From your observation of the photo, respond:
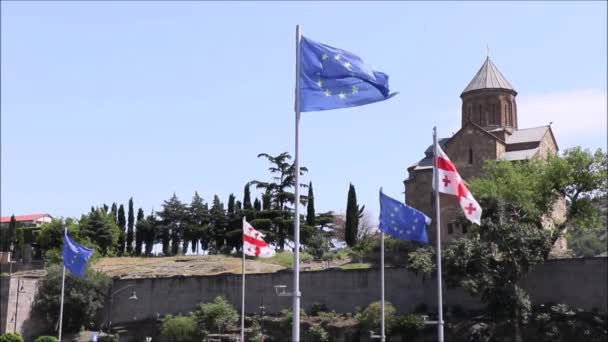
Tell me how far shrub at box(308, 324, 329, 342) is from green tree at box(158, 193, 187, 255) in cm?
4214

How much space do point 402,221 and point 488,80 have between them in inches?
1604

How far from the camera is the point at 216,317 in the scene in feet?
161

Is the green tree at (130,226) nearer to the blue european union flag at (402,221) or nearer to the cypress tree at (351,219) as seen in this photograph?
the cypress tree at (351,219)

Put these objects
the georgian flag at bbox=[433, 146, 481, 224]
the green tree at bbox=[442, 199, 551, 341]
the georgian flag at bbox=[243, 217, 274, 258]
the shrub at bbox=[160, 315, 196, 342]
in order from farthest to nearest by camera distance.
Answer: the shrub at bbox=[160, 315, 196, 342], the green tree at bbox=[442, 199, 551, 341], the georgian flag at bbox=[243, 217, 274, 258], the georgian flag at bbox=[433, 146, 481, 224]

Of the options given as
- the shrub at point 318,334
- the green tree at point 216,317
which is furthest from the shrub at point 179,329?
the shrub at point 318,334

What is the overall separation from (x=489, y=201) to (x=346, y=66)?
2675 cm

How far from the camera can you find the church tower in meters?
63.7

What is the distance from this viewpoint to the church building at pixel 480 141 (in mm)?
59125

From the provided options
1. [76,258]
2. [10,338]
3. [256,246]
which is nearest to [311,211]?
[10,338]

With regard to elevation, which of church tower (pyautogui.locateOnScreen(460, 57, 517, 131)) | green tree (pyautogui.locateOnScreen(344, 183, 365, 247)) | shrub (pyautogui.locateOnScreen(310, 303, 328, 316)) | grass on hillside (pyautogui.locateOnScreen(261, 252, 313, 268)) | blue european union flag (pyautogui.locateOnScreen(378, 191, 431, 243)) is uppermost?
church tower (pyautogui.locateOnScreen(460, 57, 517, 131))

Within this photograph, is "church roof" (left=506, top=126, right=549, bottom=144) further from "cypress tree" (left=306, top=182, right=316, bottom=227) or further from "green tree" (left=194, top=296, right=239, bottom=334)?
"green tree" (left=194, top=296, right=239, bottom=334)

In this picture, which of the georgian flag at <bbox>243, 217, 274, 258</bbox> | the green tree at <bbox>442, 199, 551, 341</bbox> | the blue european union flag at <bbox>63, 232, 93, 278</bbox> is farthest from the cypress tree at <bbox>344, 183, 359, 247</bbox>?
the georgian flag at <bbox>243, 217, 274, 258</bbox>

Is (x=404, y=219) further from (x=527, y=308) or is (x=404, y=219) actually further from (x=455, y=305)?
(x=455, y=305)

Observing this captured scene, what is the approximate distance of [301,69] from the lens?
1873 centimetres
